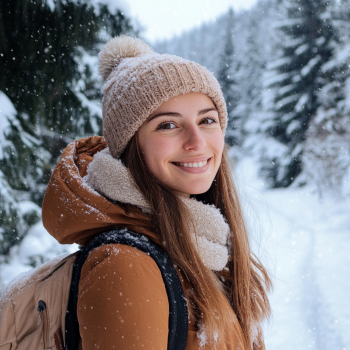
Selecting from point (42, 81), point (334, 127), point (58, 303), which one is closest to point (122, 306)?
point (58, 303)

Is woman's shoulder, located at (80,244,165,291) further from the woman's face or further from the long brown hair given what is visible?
the woman's face

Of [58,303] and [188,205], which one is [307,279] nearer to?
[188,205]

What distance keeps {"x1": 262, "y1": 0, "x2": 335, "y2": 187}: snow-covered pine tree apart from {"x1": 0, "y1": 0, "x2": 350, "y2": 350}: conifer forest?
0.17ft

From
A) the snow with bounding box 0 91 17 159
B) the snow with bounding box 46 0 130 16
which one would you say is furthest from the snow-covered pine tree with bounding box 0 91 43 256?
the snow with bounding box 46 0 130 16

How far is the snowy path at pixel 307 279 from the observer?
12.8 ft

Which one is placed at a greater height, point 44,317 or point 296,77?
point 44,317

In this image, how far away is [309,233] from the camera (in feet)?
31.5

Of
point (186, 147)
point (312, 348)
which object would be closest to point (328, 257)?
point (312, 348)

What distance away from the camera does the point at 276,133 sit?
59.5ft

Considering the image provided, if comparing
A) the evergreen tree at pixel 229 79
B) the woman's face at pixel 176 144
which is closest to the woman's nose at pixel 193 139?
the woman's face at pixel 176 144

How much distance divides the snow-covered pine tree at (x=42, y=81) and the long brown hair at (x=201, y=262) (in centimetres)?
191

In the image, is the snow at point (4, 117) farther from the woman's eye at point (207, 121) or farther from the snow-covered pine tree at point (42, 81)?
the woman's eye at point (207, 121)

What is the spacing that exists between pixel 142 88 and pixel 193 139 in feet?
1.09

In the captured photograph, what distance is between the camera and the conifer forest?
121 inches
